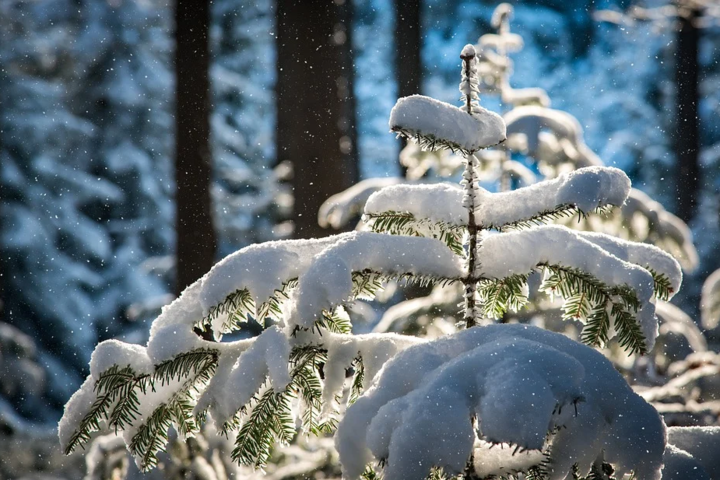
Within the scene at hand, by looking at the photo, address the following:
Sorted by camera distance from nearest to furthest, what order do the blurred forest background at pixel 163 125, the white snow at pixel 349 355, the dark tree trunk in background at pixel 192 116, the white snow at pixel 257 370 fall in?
the white snow at pixel 257 370 → the white snow at pixel 349 355 → the dark tree trunk in background at pixel 192 116 → the blurred forest background at pixel 163 125

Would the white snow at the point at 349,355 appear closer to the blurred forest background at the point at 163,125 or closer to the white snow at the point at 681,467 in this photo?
the white snow at the point at 681,467

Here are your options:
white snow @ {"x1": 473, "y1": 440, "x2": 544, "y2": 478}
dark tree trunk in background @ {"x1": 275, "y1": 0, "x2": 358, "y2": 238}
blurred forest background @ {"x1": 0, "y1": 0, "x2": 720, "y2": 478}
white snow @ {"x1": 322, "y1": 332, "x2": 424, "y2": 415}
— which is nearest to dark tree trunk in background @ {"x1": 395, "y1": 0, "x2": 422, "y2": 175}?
dark tree trunk in background @ {"x1": 275, "y1": 0, "x2": 358, "y2": 238}

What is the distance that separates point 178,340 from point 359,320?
23.3ft

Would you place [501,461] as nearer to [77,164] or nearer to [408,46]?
[408,46]

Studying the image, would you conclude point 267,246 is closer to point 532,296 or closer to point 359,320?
point 532,296

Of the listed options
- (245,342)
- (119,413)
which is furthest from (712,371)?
(119,413)

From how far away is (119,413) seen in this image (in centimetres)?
131

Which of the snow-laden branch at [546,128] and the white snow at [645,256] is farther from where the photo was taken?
the snow-laden branch at [546,128]

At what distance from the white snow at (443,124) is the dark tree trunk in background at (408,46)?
20.1ft

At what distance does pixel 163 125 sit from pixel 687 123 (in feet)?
33.7

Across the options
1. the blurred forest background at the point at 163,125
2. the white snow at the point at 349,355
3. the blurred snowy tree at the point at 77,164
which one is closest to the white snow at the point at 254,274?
the white snow at the point at 349,355

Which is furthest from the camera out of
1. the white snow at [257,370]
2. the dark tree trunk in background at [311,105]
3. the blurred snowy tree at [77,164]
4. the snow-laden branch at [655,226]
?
the blurred snowy tree at [77,164]

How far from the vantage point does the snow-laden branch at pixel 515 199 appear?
4.03 feet

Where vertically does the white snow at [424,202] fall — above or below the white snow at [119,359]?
above
